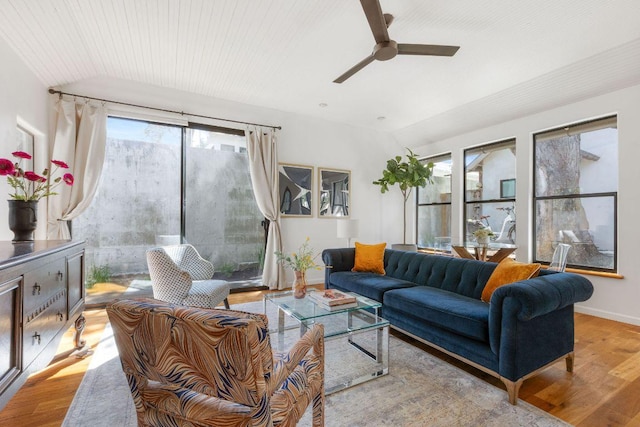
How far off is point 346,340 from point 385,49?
2.69 m

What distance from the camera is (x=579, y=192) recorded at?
157 inches

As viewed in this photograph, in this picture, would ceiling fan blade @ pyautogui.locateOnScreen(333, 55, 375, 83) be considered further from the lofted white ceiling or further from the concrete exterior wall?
the concrete exterior wall

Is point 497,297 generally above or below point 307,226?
below

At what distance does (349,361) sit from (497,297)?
1252 millimetres

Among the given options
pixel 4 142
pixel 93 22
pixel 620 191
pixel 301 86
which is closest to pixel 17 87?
pixel 4 142

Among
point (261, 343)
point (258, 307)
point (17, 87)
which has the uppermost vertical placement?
point (17, 87)

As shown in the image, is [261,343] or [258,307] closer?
[261,343]

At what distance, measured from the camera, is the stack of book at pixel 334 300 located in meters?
2.39

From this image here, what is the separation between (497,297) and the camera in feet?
6.57

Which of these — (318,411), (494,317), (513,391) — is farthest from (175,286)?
(513,391)

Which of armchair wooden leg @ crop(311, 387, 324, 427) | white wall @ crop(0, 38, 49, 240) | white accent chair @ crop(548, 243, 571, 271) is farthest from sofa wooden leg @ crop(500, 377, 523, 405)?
white wall @ crop(0, 38, 49, 240)

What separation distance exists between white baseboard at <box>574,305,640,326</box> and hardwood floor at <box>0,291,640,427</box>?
60 centimetres

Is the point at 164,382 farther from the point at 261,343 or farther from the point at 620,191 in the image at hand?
the point at 620,191

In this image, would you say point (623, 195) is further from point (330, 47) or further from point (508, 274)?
point (330, 47)
